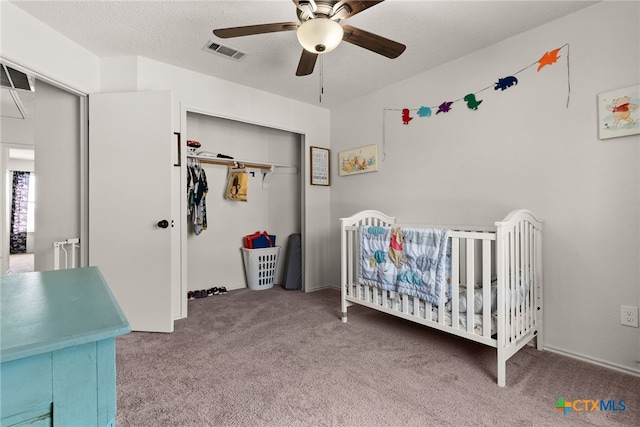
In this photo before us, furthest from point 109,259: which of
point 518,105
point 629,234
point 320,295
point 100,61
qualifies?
point 629,234

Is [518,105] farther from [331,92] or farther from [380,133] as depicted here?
[331,92]

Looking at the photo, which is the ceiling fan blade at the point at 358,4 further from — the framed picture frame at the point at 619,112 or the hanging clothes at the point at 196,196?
the hanging clothes at the point at 196,196

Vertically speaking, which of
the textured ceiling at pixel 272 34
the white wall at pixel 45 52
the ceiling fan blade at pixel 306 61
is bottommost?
the ceiling fan blade at pixel 306 61

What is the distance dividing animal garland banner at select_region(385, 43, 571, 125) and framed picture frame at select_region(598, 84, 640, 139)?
0.21 metres

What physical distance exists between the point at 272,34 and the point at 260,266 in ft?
7.84

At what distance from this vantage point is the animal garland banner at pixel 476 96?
1.99m

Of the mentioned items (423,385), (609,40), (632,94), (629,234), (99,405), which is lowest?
(423,385)

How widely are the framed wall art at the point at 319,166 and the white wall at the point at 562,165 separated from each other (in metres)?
1.25

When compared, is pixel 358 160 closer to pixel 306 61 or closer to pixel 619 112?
pixel 306 61

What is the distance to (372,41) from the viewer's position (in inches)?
67.5

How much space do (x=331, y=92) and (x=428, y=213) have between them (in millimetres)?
1561

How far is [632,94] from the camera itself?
1.70 m

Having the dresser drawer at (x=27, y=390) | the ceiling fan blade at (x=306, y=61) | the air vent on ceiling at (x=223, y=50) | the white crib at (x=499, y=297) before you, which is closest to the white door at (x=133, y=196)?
the air vent on ceiling at (x=223, y=50)

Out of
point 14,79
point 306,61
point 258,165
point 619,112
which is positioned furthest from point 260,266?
point 619,112
